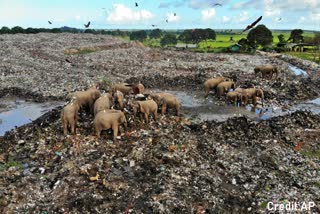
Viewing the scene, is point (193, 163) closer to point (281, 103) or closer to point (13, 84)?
point (281, 103)

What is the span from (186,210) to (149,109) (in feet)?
20.4

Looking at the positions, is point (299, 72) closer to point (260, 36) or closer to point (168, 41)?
point (260, 36)

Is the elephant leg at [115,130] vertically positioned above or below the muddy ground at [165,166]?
above

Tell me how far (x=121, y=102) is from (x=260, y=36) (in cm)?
4534

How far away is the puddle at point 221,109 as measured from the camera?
1742 centimetres

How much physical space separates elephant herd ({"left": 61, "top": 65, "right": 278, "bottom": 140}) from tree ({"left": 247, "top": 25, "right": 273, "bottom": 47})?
121ft

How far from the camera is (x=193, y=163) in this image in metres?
12.1

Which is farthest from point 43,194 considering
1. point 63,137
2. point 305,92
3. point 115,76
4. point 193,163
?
point 305,92

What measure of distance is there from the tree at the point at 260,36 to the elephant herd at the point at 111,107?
42206 mm

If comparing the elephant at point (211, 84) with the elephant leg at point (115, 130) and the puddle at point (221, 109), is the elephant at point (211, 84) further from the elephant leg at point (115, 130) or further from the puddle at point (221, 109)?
the elephant leg at point (115, 130)

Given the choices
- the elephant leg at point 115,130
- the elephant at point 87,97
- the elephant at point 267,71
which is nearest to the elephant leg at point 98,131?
the elephant leg at point 115,130

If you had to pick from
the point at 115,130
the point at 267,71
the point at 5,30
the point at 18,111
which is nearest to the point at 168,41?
the point at 5,30

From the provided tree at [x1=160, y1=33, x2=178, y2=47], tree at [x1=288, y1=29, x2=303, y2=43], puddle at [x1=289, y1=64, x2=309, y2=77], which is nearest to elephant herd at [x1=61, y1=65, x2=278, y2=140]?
puddle at [x1=289, y1=64, x2=309, y2=77]

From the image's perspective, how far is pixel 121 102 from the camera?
616 inches
